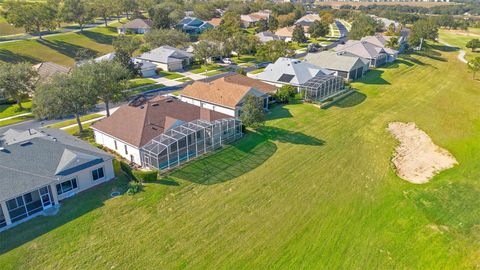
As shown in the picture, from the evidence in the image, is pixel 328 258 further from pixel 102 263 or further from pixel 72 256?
pixel 72 256

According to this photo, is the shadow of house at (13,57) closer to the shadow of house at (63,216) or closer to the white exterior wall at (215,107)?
the white exterior wall at (215,107)

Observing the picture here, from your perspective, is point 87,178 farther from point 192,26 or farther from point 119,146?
point 192,26

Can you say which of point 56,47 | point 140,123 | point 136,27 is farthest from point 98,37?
point 140,123

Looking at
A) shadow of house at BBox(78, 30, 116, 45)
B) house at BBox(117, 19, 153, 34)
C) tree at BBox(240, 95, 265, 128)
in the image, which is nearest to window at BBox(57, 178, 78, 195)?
tree at BBox(240, 95, 265, 128)

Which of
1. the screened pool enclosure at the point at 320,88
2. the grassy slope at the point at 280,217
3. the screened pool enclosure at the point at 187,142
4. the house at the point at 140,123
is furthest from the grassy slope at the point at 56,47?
the grassy slope at the point at 280,217

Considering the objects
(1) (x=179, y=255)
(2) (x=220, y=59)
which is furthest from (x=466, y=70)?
(1) (x=179, y=255)

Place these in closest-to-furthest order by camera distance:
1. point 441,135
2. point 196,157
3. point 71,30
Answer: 1. point 196,157
2. point 441,135
3. point 71,30
